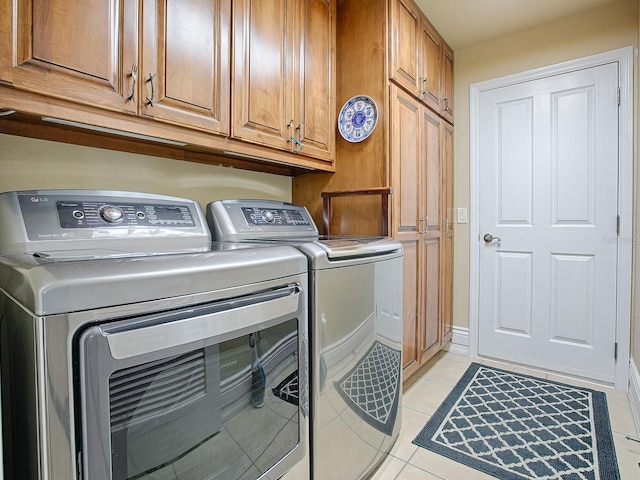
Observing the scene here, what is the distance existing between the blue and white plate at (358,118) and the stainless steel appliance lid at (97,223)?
3.24 feet

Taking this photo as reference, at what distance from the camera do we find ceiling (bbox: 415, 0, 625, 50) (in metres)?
2.13

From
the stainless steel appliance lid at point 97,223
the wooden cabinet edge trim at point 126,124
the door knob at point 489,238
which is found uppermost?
the wooden cabinet edge trim at point 126,124

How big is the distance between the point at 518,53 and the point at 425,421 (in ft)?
8.51

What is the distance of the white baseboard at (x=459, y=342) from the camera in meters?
2.73

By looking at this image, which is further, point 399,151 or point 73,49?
point 399,151

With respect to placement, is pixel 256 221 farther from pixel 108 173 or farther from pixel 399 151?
pixel 399 151

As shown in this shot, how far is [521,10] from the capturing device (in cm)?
221

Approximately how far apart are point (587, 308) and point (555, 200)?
76cm

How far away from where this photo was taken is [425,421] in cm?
181

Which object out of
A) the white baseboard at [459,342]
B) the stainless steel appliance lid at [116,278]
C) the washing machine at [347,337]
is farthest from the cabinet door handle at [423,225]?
the stainless steel appliance lid at [116,278]

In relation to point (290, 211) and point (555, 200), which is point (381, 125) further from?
point (555, 200)

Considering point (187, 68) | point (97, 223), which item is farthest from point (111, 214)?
point (187, 68)

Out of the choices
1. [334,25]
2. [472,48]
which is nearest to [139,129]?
[334,25]

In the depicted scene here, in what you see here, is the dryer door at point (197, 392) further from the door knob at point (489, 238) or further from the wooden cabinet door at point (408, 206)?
the door knob at point (489, 238)
